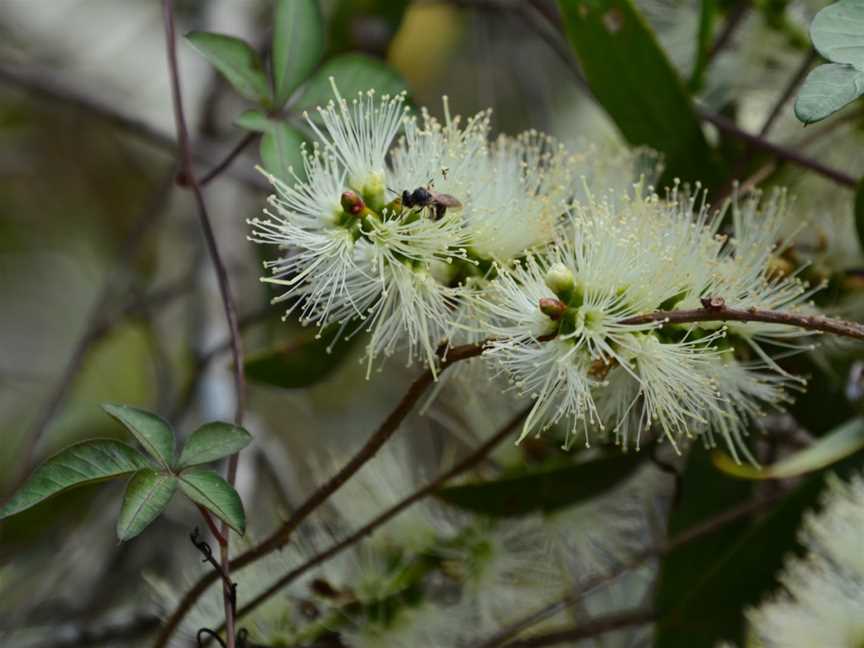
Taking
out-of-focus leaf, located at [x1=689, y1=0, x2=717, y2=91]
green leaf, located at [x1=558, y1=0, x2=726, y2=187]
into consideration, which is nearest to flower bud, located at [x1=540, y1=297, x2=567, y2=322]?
green leaf, located at [x1=558, y1=0, x2=726, y2=187]

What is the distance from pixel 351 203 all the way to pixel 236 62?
0.21 m

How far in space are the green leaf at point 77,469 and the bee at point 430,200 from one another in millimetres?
249

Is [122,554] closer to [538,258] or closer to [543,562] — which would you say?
[543,562]

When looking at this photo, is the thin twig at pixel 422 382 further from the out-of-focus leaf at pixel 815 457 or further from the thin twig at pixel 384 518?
the out-of-focus leaf at pixel 815 457

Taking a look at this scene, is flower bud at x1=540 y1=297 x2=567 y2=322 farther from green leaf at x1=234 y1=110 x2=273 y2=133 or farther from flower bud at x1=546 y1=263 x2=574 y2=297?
green leaf at x1=234 y1=110 x2=273 y2=133

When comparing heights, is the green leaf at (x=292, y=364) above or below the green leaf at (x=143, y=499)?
above

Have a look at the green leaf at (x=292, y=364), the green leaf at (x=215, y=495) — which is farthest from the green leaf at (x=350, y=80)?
the green leaf at (x=215, y=495)

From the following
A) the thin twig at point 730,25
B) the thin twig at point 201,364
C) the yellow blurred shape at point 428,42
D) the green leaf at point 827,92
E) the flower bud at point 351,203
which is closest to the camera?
the green leaf at point 827,92

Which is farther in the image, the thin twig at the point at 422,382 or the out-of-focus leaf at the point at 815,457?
the out-of-focus leaf at the point at 815,457

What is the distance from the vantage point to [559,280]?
0.79 meters

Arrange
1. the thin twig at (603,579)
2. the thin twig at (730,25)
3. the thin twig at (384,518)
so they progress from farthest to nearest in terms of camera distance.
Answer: the thin twig at (730,25) → the thin twig at (603,579) → the thin twig at (384,518)

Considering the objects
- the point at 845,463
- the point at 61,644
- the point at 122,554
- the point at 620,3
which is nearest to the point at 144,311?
the point at 122,554

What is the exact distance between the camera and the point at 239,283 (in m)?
1.73

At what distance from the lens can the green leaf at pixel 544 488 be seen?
3.45 feet
